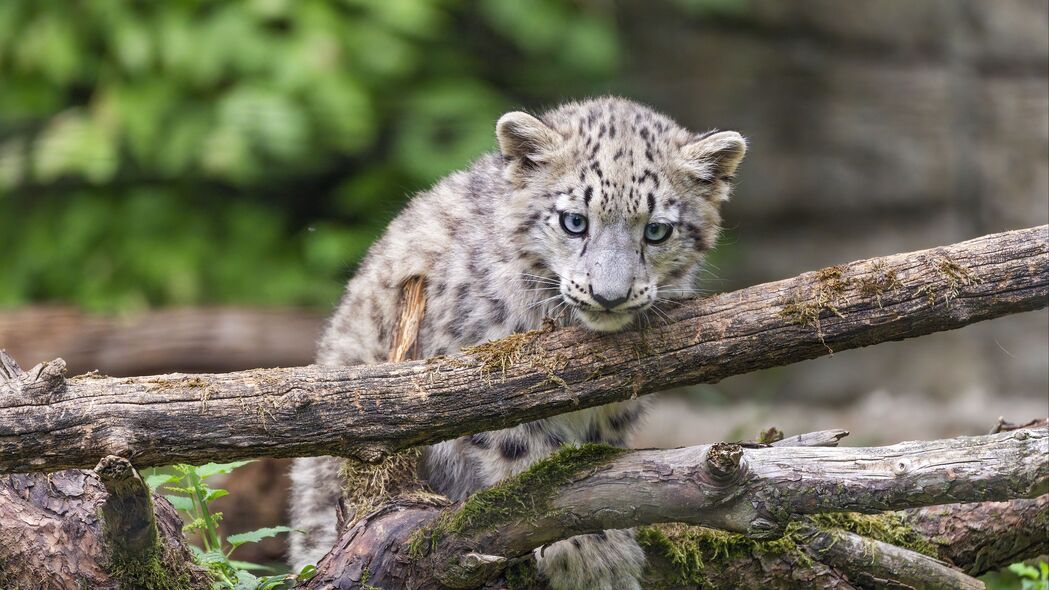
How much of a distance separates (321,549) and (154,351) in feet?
13.5

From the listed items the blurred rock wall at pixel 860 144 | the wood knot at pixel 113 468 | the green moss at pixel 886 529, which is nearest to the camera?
the wood knot at pixel 113 468

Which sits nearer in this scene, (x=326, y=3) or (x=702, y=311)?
(x=702, y=311)

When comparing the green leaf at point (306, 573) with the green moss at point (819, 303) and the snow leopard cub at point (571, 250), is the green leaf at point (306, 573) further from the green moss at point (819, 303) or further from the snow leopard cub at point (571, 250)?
the green moss at point (819, 303)

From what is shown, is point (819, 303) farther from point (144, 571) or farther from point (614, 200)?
point (144, 571)

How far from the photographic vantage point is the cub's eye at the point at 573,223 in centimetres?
540

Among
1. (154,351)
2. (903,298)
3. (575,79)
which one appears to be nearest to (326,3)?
(575,79)

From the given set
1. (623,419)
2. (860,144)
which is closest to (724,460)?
(623,419)

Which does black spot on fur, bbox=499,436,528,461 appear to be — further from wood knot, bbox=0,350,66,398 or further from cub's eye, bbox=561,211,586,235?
wood knot, bbox=0,350,66,398

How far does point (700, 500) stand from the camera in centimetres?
476

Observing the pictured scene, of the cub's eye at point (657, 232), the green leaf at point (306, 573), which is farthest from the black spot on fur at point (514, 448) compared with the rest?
the cub's eye at point (657, 232)

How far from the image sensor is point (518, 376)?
15.5 ft

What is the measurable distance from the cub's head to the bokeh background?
151 inches

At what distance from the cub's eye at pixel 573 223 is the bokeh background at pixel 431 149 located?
4.30 meters

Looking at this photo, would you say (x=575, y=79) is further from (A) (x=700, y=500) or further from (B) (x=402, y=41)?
(A) (x=700, y=500)
